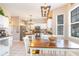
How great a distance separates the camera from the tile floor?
2.14 metres

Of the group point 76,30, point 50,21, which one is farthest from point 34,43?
point 76,30

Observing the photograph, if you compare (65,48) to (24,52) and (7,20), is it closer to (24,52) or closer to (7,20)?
(24,52)

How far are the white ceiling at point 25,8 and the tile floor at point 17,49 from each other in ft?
1.66

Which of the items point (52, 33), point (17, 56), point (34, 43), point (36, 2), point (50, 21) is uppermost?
point (36, 2)

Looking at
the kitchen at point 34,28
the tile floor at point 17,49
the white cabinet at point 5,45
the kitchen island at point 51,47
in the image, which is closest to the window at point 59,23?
the kitchen at point 34,28

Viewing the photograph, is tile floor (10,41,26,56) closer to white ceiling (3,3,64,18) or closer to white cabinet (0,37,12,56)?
white cabinet (0,37,12,56)

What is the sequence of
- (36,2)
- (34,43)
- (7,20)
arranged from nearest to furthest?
(36,2) → (7,20) → (34,43)

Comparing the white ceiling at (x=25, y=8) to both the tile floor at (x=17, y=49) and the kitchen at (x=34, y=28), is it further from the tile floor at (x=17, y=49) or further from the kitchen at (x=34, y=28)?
the tile floor at (x=17, y=49)

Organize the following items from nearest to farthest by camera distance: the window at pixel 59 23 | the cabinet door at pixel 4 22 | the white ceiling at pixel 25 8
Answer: the white ceiling at pixel 25 8, the cabinet door at pixel 4 22, the window at pixel 59 23

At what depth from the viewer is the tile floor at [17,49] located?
2143 millimetres

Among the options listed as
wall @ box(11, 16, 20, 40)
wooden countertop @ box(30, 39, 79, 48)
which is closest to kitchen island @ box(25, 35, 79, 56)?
wooden countertop @ box(30, 39, 79, 48)

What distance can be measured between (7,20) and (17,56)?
0.64 meters

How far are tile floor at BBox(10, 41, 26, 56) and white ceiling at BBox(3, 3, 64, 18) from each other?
0.51 m

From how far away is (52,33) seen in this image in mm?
2277
